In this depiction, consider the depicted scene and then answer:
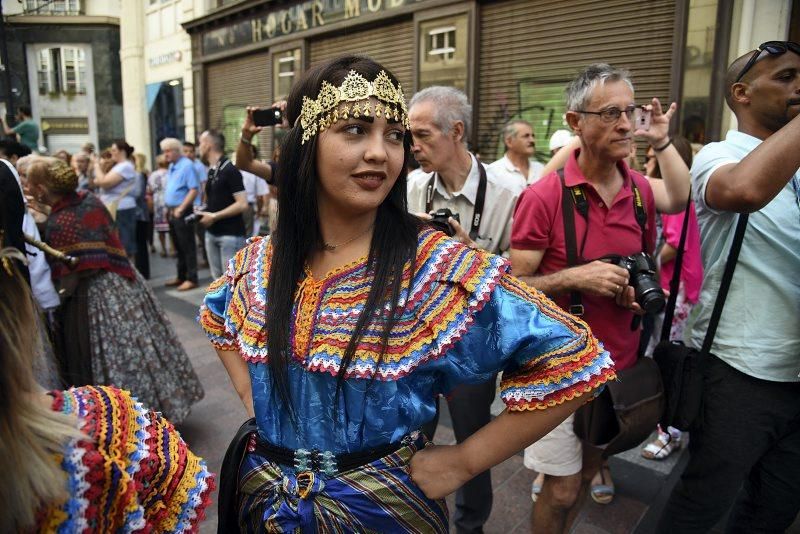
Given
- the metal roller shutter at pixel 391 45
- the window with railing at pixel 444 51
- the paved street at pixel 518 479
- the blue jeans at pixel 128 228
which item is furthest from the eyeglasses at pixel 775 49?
the blue jeans at pixel 128 228

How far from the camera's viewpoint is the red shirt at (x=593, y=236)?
7.21 ft

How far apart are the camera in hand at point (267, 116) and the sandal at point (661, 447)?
282 cm

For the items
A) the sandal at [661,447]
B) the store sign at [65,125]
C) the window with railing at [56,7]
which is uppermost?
the window with railing at [56,7]

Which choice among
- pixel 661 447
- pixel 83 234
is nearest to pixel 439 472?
pixel 661 447

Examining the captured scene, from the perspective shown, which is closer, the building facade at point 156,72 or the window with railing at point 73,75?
the building facade at point 156,72

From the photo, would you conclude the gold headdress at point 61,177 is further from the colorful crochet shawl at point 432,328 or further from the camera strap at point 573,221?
the camera strap at point 573,221

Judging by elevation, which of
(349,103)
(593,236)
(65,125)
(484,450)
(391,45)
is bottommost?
(484,450)

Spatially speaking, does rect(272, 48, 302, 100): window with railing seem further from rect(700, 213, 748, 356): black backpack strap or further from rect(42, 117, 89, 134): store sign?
rect(42, 117, 89, 134): store sign

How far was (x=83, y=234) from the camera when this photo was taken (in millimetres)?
3486

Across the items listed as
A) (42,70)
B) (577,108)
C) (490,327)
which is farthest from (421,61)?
(42,70)

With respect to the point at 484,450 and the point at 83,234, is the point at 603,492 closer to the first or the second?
the point at 484,450

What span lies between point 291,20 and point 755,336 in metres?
10.4

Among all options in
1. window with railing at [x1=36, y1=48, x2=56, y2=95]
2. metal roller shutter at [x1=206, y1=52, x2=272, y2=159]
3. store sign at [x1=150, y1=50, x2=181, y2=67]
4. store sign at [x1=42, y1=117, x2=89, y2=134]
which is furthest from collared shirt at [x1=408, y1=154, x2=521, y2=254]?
window with railing at [x1=36, y1=48, x2=56, y2=95]

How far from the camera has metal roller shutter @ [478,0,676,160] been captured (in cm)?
594
